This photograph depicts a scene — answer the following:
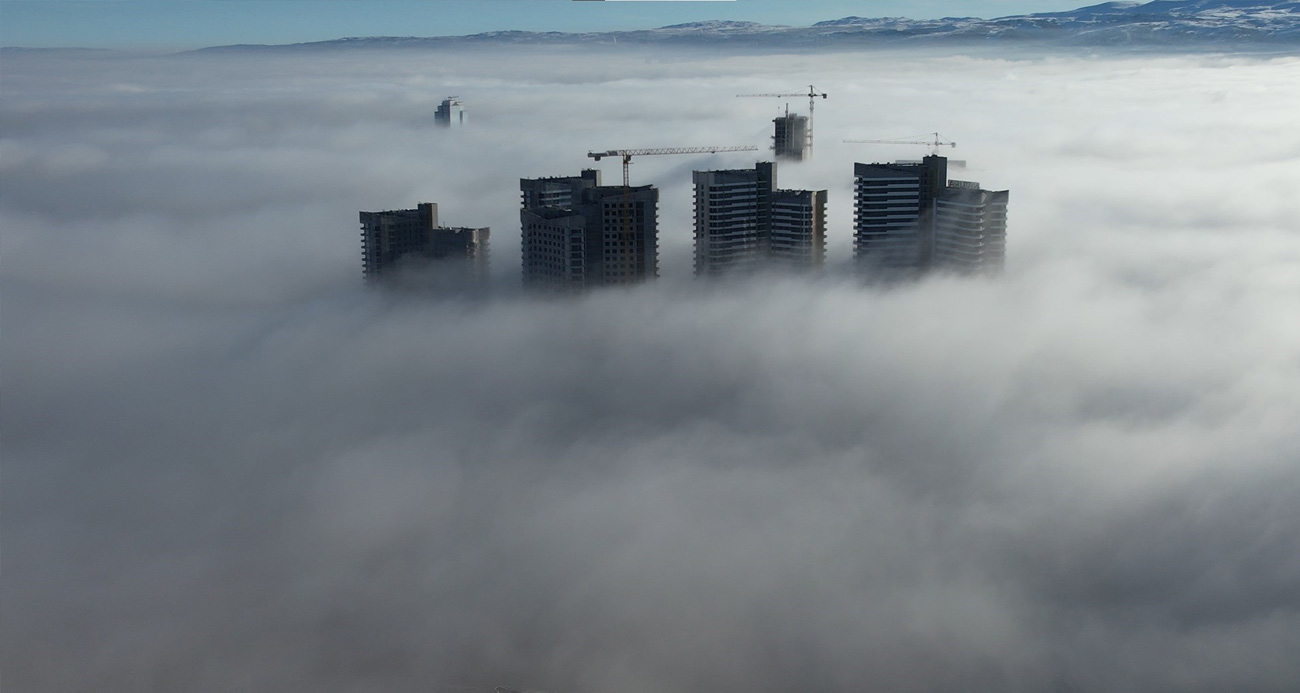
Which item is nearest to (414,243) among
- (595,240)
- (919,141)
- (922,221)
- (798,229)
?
(595,240)

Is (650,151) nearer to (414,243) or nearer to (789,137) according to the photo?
(789,137)

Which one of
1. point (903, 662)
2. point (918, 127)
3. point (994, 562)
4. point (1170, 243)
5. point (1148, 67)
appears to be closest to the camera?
point (903, 662)

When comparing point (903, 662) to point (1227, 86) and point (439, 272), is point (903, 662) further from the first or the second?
point (1227, 86)

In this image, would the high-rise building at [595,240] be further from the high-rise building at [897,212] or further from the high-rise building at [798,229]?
the high-rise building at [897,212]

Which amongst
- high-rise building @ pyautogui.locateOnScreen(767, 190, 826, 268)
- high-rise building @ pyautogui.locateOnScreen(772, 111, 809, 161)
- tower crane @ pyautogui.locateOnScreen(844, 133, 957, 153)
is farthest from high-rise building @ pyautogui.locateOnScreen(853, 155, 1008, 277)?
high-rise building @ pyautogui.locateOnScreen(772, 111, 809, 161)

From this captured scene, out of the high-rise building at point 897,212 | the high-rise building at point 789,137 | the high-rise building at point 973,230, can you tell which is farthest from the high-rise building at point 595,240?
the high-rise building at point 789,137

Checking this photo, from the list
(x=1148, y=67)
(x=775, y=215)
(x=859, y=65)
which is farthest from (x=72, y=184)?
(x=1148, y=67)

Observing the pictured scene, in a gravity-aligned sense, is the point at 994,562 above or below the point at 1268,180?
below
